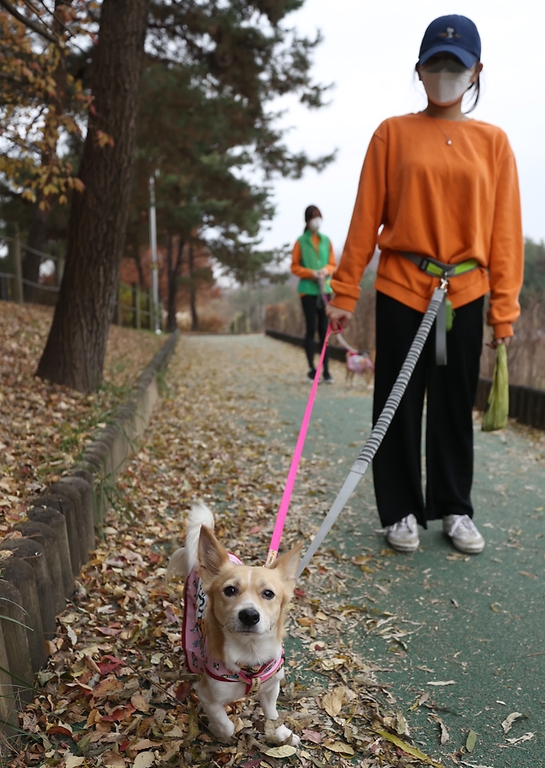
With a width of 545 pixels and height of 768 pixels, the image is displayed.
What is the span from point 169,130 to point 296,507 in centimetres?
966

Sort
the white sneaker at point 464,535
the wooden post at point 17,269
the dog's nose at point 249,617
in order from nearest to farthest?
1. the dog's nose at point 249,617
2. the white sneaker at point 464,535
3. the wooden post at point 17,269

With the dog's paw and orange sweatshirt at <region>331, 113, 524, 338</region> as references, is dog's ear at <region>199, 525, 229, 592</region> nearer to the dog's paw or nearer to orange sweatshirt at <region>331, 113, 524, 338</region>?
the dog's paw

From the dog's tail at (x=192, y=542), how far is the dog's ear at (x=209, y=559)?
168mm

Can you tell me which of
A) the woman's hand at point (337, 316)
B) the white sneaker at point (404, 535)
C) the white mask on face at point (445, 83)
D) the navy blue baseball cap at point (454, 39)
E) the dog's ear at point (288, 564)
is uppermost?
the navy blue baseball cap at point (454, 39)

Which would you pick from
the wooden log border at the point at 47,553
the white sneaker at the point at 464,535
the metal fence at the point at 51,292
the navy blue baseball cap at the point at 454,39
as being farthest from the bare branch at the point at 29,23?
the metal fence at the point at 51,292

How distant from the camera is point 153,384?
21.6 feet

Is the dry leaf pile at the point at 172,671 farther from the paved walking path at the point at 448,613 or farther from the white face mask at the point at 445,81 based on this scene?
the white face mask at the point at 445,81

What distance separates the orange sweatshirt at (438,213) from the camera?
2.69 meters

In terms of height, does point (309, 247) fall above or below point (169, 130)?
below

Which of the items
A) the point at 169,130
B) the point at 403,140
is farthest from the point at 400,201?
the point at 169,130

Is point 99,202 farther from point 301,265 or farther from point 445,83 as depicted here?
point 301,265

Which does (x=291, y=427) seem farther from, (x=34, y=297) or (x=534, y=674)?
(x=34, y=297)

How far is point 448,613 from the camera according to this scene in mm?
2551

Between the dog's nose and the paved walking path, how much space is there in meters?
0.71
